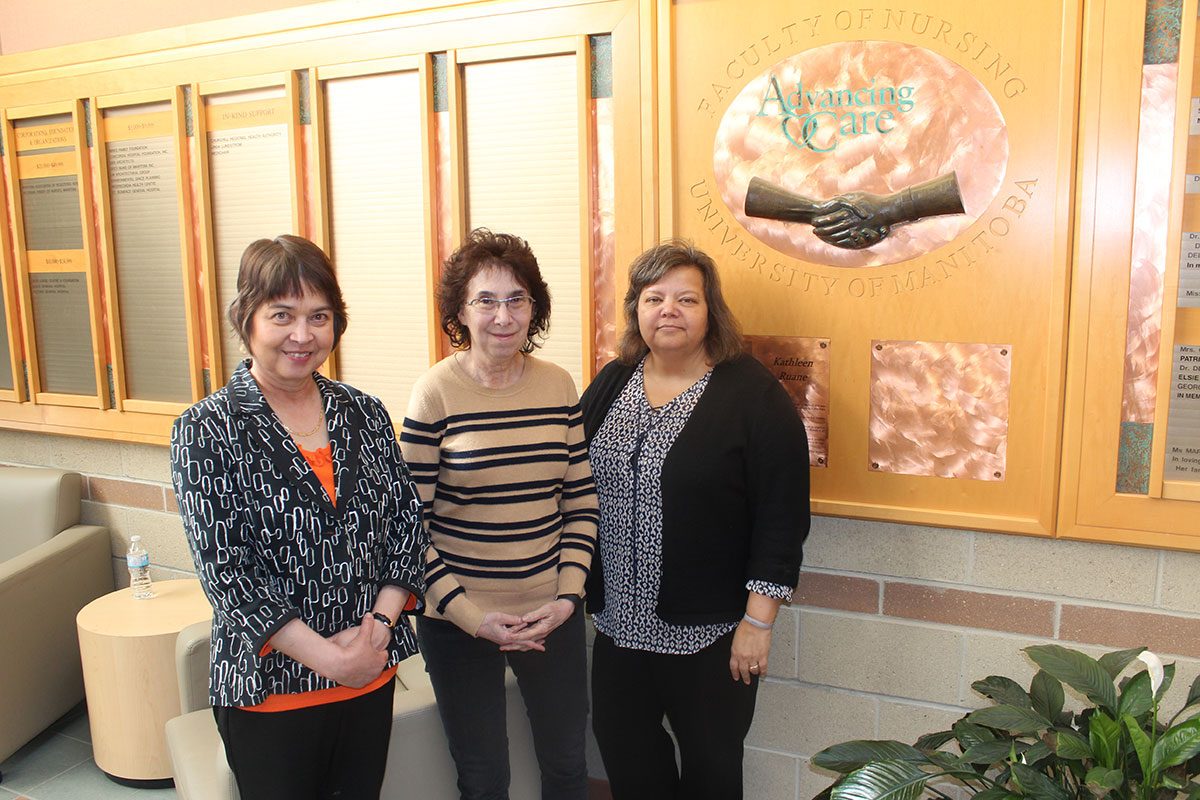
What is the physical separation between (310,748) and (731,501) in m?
0.86

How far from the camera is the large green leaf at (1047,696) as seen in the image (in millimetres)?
1607

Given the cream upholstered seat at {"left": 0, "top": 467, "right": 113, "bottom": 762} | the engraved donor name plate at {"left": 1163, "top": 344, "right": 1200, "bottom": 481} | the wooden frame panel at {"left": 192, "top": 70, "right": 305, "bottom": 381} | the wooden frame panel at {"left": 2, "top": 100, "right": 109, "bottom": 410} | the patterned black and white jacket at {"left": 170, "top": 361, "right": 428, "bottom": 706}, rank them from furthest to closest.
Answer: the wooden frame panel at {"left": 2, "top": 100, "right": 109, "bottom": 410}, the cream upholstered seat at {"left": 0, "top": 467, "right": 113, "bottom": 762}, the wooden frame panel at {"left": 192, "top": 70, "right": 305, "bottom": 381}, the engraved donor name plate at {"left": 1163, "top": 344, "right": 1200, "bottom": 481}, the patterned black and white jacket at {"left": 170, "top": 361, "right": 428, "bottom": 706}

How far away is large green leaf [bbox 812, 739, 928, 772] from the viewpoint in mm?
1606

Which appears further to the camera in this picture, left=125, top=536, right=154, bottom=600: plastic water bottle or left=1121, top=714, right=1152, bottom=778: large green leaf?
left=125, top=536, right=154, bottom=600: plastic water bottle

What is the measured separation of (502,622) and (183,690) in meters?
0.95

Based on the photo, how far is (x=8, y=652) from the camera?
2.65 m

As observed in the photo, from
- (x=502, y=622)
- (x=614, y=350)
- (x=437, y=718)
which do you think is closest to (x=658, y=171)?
(x=614, y=350)

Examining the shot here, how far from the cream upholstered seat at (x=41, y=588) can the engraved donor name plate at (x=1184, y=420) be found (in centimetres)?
301

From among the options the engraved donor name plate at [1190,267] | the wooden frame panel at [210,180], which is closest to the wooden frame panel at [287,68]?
the wooden frame panel at [210,180]

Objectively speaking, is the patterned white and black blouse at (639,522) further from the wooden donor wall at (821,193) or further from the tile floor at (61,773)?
the tile floor at (61,773)

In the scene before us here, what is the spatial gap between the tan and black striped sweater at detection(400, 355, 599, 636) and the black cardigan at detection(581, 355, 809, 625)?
0.68 ft

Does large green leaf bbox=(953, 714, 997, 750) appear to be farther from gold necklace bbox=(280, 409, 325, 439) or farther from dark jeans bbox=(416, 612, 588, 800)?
gold necklace bbox=(280, 409, 325, 439)

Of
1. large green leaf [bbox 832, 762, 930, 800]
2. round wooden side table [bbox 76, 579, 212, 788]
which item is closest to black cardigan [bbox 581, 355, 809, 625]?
large green leaf [bbox 832, 762, 930, 800]

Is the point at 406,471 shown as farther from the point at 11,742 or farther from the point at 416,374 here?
the point at 11,742
